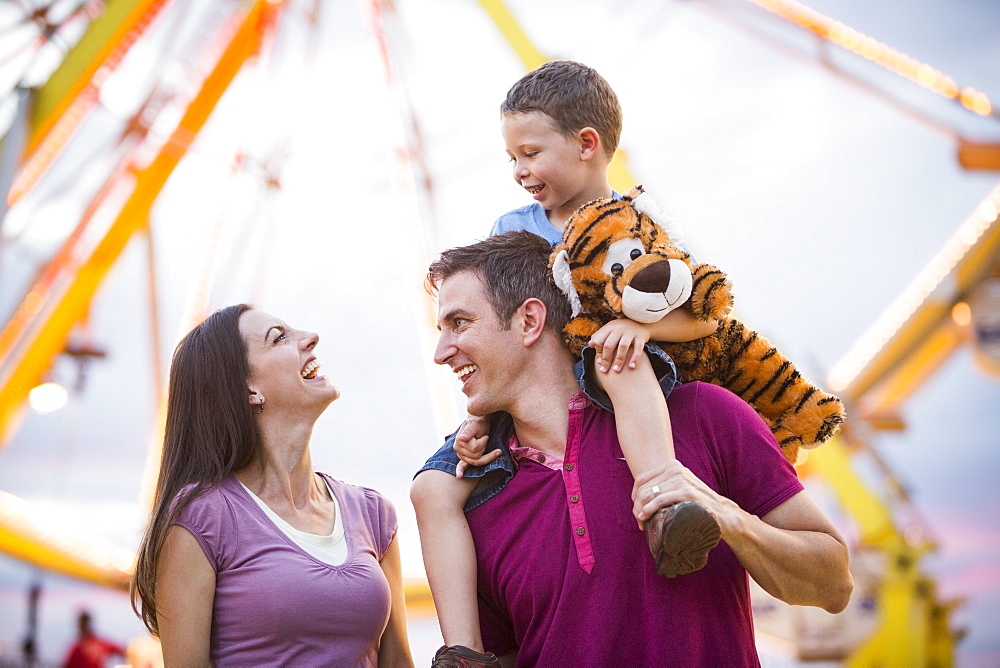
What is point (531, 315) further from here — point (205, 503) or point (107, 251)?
point (107, 251)

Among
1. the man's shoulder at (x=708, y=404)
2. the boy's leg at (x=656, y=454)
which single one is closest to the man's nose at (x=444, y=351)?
the boy's leg at (x=656, y=454)

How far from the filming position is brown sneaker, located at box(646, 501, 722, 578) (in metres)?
1.63

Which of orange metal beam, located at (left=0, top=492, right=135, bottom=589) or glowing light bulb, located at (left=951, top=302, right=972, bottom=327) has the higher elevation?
glowing light bulb, located at (left=951, top=302, right=972, bottom=327)

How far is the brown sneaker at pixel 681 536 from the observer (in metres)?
1.63

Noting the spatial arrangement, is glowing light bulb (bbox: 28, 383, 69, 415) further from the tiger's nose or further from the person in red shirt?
the tiger's nose

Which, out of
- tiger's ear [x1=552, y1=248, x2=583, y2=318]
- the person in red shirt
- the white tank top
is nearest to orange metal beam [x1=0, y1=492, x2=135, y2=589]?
the person in red shirt

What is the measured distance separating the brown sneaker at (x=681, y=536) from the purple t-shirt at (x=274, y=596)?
74 centimetres

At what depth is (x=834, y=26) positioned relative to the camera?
7188 millimetres

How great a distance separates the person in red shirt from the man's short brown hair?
689 centimetres

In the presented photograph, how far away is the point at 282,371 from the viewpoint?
2352mm

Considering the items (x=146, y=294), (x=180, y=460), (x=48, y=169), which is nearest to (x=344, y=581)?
(x=180, y=460)

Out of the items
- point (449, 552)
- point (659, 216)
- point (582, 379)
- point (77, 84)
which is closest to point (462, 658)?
point (449, 552)

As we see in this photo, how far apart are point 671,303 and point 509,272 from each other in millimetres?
421

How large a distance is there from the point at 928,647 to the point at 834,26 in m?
5.10
